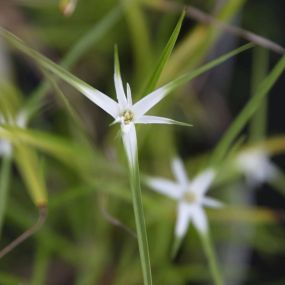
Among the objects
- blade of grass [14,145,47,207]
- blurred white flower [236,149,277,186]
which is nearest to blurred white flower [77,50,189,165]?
blade of grass [14,145,47,207]

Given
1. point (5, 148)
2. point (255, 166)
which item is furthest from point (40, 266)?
point (255, 166)

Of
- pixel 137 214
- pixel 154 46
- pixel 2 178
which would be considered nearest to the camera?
pixel 137 214

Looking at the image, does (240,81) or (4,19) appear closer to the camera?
(4,19)

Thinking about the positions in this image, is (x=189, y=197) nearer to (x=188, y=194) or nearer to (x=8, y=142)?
(x=188, y=194)

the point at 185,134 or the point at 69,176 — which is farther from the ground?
the point at 185,134

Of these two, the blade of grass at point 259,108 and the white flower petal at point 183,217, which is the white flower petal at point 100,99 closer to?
the white flower petal at point 183,217

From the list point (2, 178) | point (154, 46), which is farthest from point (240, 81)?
point (2, 178)

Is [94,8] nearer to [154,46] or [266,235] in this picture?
[154,46]
